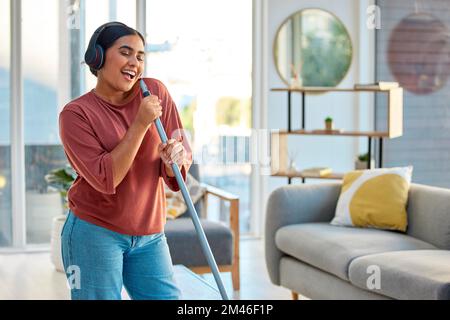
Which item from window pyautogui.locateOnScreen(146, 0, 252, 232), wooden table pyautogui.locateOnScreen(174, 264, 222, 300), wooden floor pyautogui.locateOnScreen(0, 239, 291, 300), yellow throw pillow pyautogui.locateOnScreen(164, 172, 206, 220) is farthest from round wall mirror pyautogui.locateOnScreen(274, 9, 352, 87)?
wooden table pyautogui.locateOnScreen(174, 264, 222, 300)

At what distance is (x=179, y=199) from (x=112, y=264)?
304 cm

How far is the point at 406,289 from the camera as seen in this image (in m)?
3.32

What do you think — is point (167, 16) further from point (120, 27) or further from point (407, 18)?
point (120, 27)

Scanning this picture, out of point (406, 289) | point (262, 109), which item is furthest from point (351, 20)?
point (406, 289)

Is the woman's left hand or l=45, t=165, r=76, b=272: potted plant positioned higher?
the woman's left hand

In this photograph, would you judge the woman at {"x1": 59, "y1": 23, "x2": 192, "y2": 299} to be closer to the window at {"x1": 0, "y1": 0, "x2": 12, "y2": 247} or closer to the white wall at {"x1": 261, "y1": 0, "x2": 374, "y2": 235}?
the window at {"x1": 0, "y1": 0, "x2": 12, "y2": 247}

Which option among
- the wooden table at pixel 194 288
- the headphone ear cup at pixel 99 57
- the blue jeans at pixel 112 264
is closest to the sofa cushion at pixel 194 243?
the wooden table at pixel 194 288

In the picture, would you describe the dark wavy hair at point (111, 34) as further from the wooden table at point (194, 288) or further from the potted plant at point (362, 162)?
the potted plant at point (362, 162)

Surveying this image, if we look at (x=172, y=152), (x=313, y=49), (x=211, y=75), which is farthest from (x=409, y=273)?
(x=313, y=49)

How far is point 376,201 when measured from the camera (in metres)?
4.31

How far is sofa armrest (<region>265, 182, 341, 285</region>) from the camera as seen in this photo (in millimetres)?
4500

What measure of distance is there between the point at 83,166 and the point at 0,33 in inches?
165

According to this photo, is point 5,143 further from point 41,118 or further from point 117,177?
point 117,177

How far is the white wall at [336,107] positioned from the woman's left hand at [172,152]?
4.46 meters
